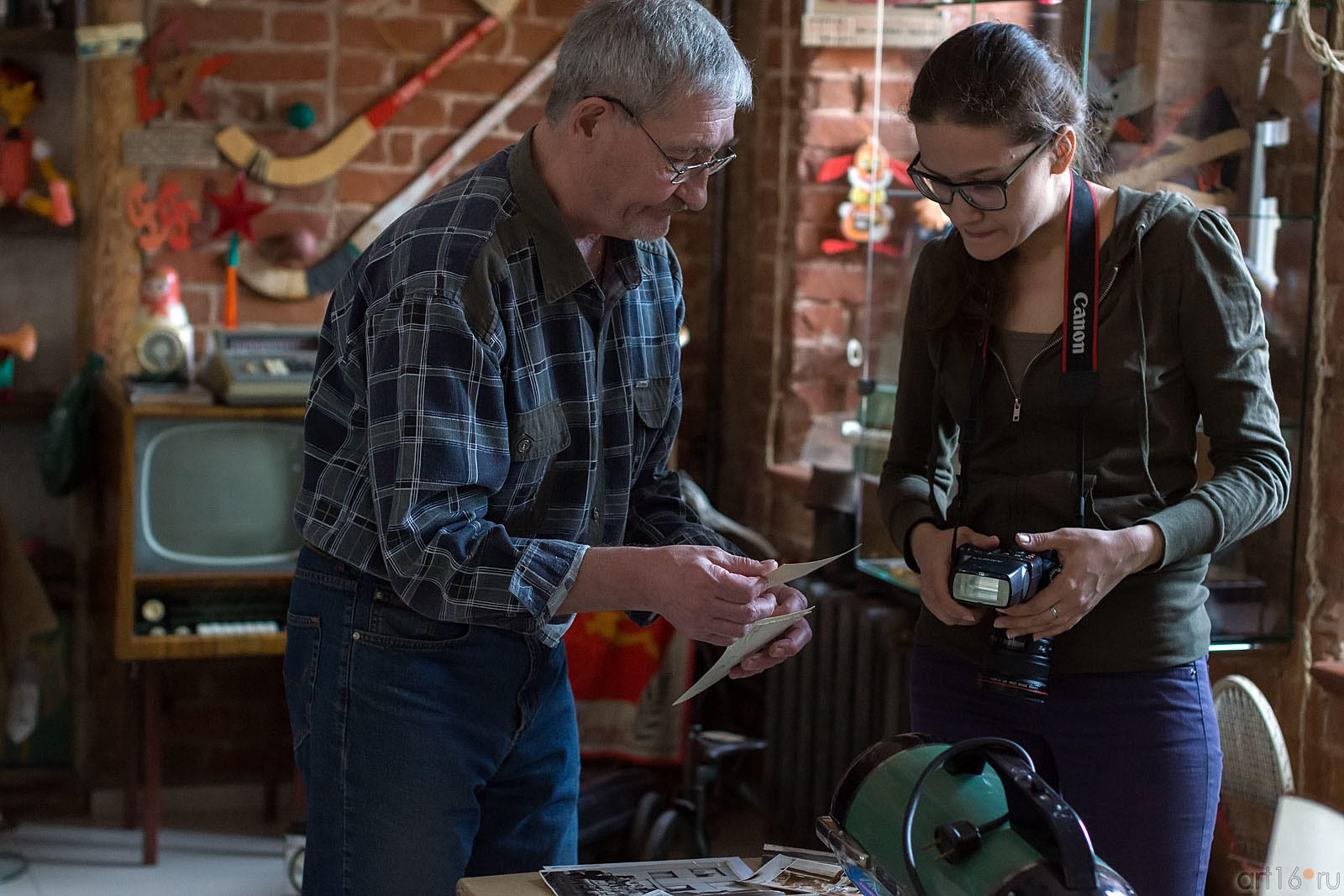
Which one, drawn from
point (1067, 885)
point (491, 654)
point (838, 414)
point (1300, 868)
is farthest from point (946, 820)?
point (838, 414)

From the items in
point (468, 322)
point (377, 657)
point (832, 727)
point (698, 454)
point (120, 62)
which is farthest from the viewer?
point (698, 454)

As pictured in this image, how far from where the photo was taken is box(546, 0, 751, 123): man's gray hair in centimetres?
135

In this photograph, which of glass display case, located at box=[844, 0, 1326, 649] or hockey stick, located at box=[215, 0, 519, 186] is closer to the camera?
glass display case, located at box=[844, 0, 1326, 649]

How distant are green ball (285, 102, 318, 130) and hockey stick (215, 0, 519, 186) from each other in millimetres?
71

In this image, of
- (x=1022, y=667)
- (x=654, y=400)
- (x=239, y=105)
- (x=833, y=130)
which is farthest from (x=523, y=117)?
(x=1022, y=667)

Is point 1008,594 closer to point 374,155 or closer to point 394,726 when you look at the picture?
point 394,726

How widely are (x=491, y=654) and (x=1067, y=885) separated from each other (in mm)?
694

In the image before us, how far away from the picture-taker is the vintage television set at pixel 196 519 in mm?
3076

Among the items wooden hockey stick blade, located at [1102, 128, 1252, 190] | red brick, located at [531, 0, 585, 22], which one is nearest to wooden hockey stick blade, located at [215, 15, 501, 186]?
red brick, located at [531, 0, 585, 22]

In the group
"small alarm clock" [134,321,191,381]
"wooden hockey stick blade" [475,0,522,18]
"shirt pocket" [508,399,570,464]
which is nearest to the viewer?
"shirt pocket" [508,399,570,464]

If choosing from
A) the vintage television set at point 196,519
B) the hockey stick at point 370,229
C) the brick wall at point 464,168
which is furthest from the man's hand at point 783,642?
the hockey stick at point 370,229

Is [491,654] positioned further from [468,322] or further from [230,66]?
[230,66]

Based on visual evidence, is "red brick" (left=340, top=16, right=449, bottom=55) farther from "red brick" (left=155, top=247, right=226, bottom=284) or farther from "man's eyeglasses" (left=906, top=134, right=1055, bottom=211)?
"man's eyeglasses" (left=906, top=134, right=1055, bottom=211)

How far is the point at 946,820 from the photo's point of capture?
1062 millimetres
